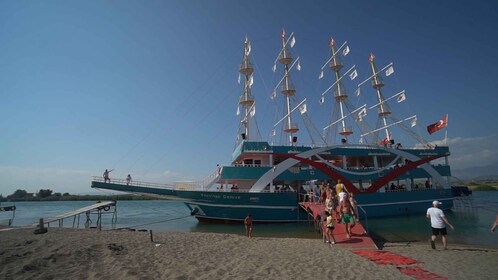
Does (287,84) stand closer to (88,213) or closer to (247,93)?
(247,93)

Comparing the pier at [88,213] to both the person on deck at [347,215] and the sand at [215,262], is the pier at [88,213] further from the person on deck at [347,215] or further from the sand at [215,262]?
the person on deck at [347,215]

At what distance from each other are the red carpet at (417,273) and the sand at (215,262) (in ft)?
0.79

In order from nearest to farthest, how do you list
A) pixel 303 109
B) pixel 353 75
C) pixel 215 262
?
pixel 215 262, pixel 303 109, pixel 353 75

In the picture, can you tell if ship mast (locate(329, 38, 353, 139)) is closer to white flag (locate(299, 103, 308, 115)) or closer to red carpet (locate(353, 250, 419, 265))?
white flag (locate(299, 103, 308, 115))

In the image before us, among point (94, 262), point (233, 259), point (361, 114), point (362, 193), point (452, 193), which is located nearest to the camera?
point (94, 262)

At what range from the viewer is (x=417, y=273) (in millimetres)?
6172

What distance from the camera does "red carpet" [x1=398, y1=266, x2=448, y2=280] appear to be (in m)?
5.88

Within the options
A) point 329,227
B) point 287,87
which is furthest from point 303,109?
point 329,227

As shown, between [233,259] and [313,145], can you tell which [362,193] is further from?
[233,259]

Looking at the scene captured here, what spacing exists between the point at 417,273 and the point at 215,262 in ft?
16.0

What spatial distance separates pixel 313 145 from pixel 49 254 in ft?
63.6

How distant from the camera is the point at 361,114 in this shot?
107 ft

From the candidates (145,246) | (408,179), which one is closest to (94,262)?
(145,246)

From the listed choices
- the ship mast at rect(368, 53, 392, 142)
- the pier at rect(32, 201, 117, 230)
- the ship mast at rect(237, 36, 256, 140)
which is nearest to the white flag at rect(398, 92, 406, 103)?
the ship mast at rect(368, 53, 392, 142)
